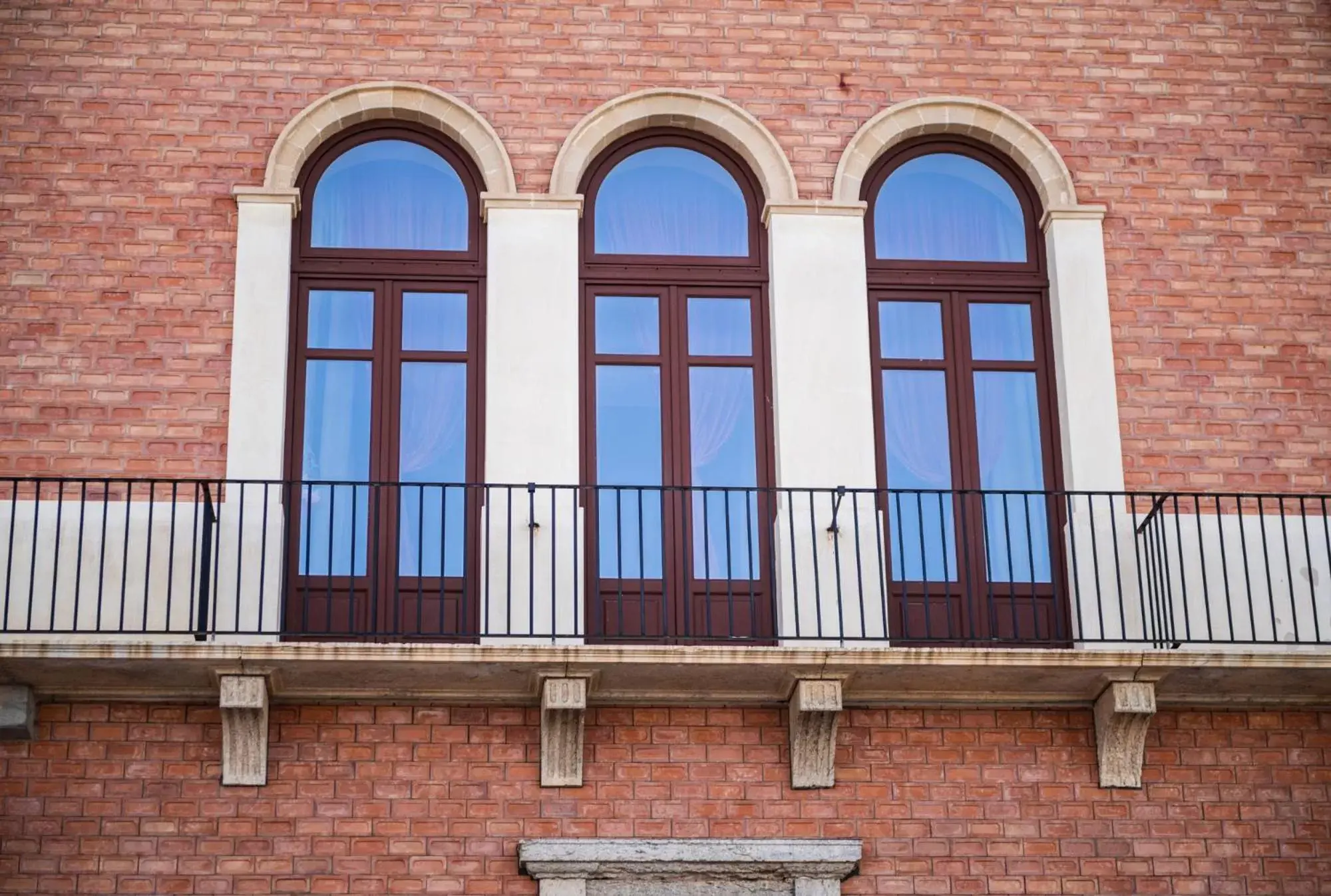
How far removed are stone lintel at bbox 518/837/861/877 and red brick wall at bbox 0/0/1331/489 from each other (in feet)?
9.20

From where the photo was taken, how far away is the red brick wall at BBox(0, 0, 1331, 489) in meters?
12.1

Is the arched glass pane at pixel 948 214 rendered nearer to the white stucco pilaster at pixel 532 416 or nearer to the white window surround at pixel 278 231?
the white stucco pilaster at pixel 532 416

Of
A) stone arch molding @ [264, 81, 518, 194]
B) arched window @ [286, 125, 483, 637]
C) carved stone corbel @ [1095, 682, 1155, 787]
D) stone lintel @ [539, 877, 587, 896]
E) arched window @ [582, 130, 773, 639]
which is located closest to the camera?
stone lintel @ [539, 877, 587, 896]

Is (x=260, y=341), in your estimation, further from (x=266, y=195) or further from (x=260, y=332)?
(x=266, y=195)

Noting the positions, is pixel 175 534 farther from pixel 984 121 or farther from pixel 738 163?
pixel 984 121

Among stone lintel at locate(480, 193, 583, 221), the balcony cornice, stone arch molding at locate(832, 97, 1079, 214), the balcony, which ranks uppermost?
stone arch molding at locate(832, 97, 1079, 214)

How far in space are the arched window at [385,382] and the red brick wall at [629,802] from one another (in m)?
0.73

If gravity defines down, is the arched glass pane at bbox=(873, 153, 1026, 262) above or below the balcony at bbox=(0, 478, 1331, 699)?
above

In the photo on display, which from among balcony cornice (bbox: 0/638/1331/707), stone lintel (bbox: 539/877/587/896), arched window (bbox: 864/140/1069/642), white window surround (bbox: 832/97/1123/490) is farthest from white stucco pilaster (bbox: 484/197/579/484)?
stone lintel (bbox: 539/877/587/896)

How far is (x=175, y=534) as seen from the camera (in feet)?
37.8

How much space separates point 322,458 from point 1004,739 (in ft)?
13.2

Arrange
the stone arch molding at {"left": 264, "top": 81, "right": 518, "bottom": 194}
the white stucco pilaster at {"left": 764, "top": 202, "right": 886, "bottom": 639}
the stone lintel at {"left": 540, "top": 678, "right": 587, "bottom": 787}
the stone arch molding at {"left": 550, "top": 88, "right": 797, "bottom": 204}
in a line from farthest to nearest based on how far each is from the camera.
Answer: the stone arch molding at {"left": 550, "top": 88, "right": 797, "bottom": 204} → the stone arch molding at {"left": 264, "top": 81, "right": 518, "bottom": 194} → the white stucco pilaster at {"left": 764, "top": 202, "right": 886, "bottom": 639} → the stone lintel at {"left": 540, "top": 678, "right": 587, "bottom": 787}

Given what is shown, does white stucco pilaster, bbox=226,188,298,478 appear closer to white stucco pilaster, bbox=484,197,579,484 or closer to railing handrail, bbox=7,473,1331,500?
railing handrail, bbox=7,473,1331,500

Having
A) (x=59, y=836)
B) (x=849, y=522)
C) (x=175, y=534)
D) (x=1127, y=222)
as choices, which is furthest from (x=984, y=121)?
(x=59, y=836)
